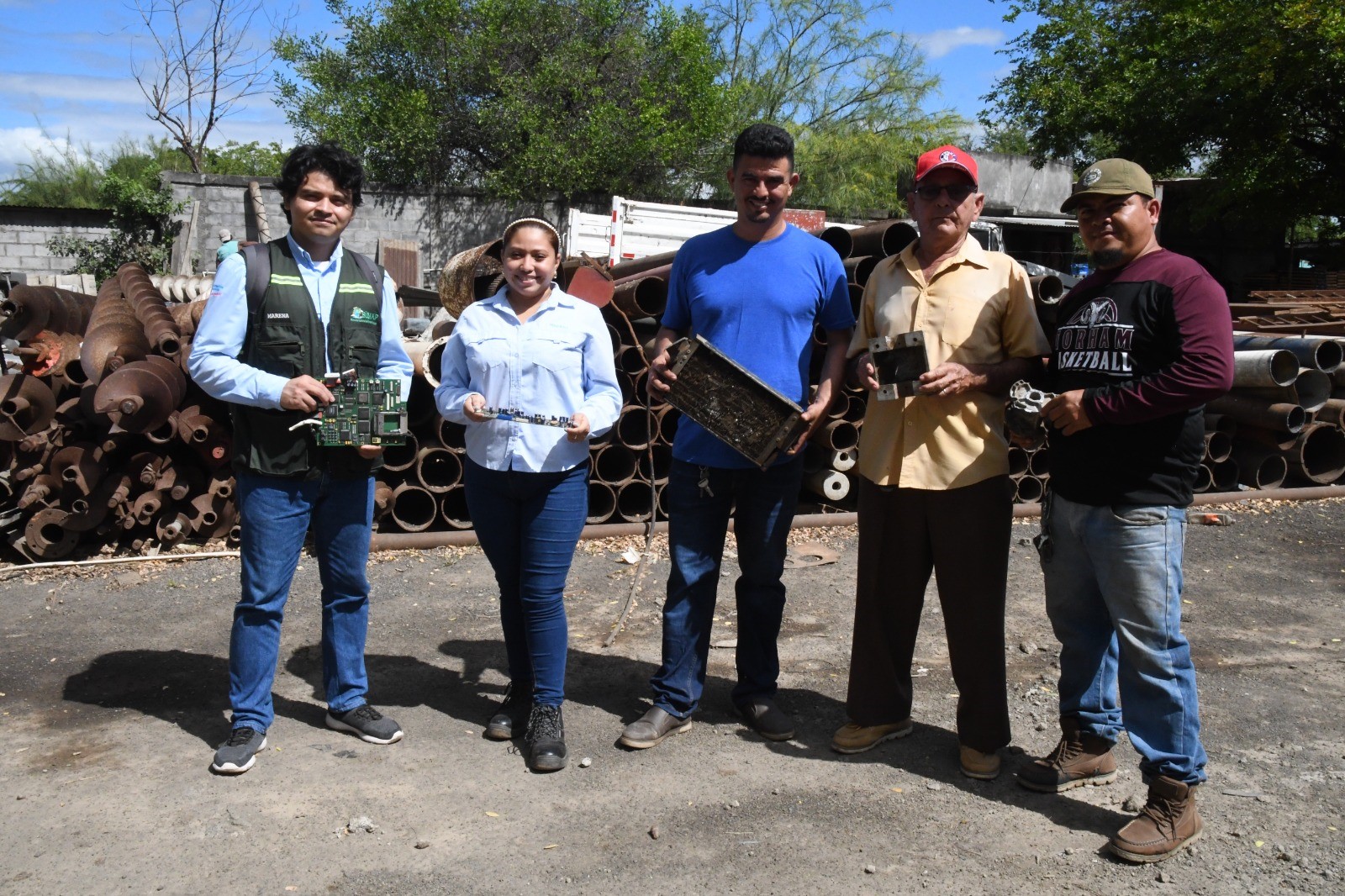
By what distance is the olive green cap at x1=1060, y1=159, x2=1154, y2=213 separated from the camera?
10.8ft

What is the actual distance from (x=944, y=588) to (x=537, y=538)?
1.48 m

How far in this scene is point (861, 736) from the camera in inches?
156

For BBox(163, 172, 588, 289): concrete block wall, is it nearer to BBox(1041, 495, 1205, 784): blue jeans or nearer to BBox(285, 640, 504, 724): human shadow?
BBox(285, 640, 504, 724): human shadow

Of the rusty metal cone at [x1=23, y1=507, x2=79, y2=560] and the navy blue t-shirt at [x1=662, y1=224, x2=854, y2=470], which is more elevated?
the navy blue t-shirt at [x1=662, y1=224, x2=854, y2=470]

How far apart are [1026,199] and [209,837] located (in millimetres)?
30469

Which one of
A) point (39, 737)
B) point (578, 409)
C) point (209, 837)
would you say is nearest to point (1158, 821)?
point (578, 409)

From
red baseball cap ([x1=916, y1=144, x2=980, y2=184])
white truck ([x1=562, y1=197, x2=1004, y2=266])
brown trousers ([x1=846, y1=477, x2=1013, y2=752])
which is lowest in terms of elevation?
brown trousers ([x1=846, y1=477, x2=1013, y2=752])

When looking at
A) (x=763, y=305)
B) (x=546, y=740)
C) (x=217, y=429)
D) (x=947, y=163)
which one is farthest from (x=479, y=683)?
(x=217, y=429)

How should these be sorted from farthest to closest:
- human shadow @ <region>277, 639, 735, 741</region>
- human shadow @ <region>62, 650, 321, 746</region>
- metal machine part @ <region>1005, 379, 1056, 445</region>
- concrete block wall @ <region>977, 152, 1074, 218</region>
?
concrete block wall @ <region>977, 152, 1074, 218</region>
human shadow @ <region>277, 639, 735, 741</region>
human shadow @ <region>62, 650, 321, 746</region>
metal machine part @ <region>1005, 379, 1056, 445</region>

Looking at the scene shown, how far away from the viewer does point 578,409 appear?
3.88 m

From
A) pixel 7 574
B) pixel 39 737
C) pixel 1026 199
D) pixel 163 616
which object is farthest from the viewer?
pixel 1026 199

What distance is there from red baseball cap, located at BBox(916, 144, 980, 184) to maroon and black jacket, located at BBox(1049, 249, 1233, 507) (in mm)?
566

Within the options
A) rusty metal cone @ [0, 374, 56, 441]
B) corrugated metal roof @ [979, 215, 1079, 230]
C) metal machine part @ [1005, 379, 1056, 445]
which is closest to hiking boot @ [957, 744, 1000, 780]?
metal machine part @ [1005, 379, 1056, 445]

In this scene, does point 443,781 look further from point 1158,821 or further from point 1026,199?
point 1026,199
